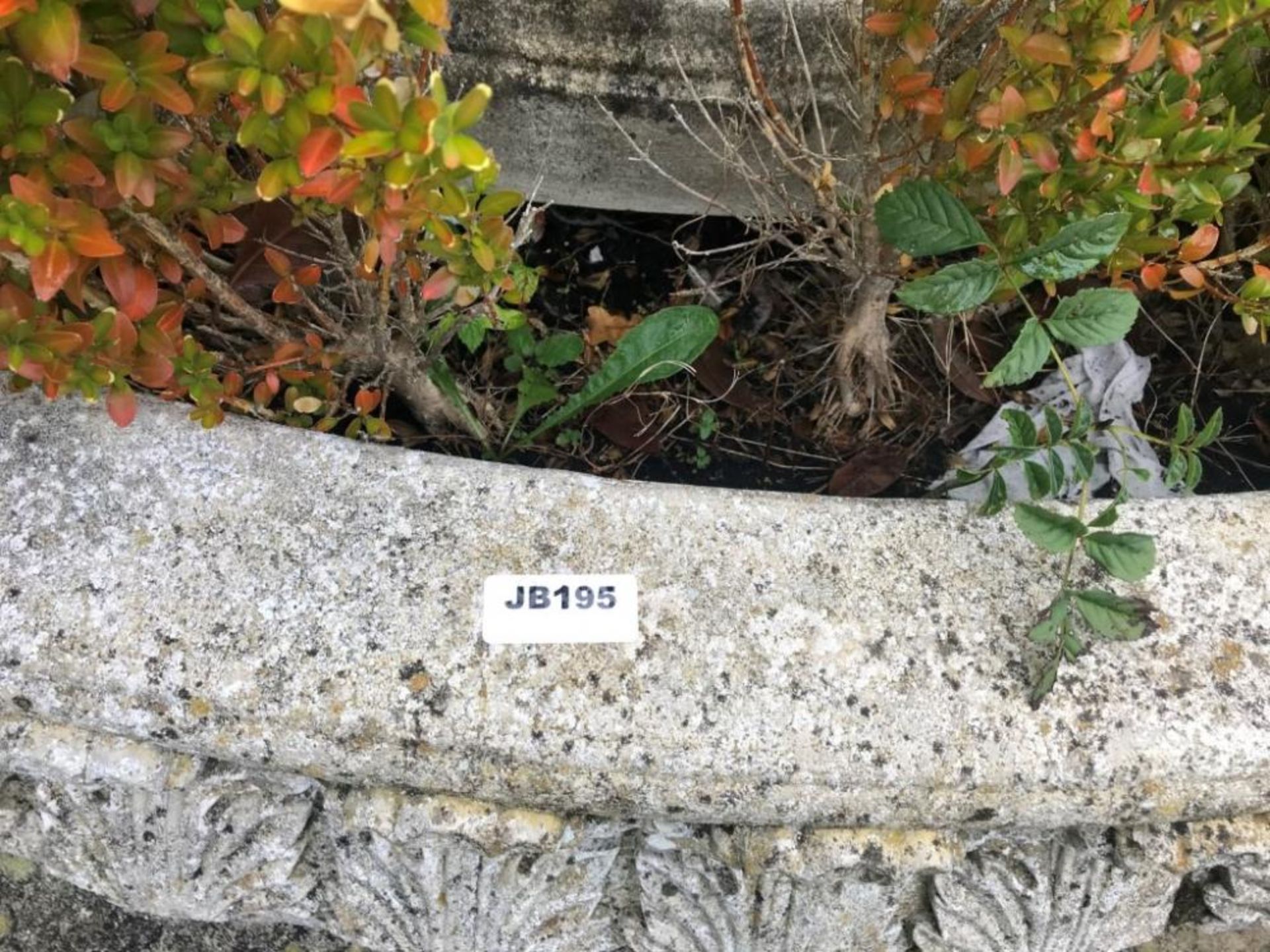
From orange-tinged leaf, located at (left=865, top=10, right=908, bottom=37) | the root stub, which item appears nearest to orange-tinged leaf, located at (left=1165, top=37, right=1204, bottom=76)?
orange-tinged leaf, located at (left=865, top=10, right=908, bottom=37)

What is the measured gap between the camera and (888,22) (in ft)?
3.07

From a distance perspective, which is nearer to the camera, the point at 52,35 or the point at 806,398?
the point at 52,35

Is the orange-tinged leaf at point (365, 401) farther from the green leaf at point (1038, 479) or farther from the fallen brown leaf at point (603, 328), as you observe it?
the green leaf at point (1038, 479)

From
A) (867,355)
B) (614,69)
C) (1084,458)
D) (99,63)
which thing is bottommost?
(1084,458)

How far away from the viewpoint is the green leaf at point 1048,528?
0.89m

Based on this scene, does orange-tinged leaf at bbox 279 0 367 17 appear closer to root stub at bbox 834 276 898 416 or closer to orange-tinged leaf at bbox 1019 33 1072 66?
orange-tinged leaf at bbox 1019 33 1072 66

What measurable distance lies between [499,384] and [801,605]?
0.70 meters

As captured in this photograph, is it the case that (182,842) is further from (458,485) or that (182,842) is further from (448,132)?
(448,132)

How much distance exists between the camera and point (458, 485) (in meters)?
0.99

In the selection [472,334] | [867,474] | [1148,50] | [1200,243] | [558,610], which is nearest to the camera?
[1148,50]

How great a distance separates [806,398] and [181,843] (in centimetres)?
100

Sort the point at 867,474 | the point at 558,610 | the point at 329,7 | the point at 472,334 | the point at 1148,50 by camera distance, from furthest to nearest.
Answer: the point at 867,474, the point at 472,334, the point at 558,610, the point at 1148,50, the point at 329,7

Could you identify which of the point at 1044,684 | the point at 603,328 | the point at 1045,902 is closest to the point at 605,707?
the point at 1044,684

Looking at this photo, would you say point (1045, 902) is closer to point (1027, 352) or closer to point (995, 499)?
point (995, 499)
